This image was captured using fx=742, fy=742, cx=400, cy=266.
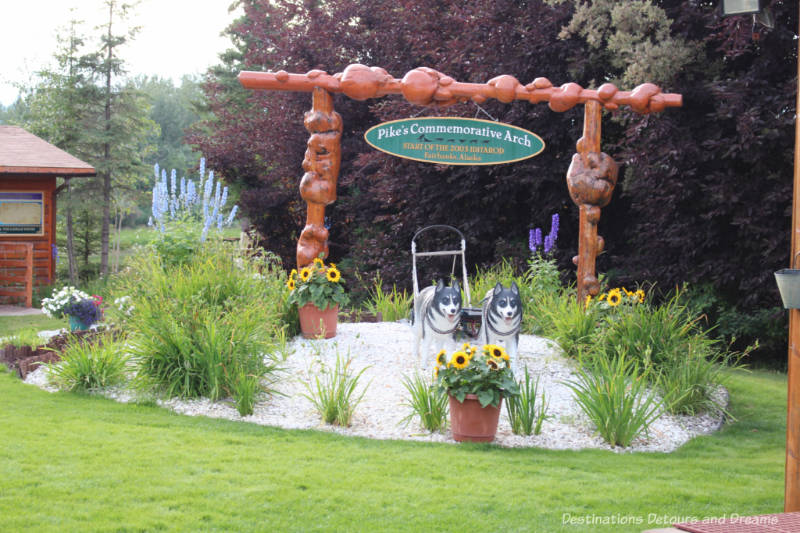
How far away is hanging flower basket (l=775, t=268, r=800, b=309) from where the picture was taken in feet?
11.4

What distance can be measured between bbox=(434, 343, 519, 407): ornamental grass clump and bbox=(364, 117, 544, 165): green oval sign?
11.1ft

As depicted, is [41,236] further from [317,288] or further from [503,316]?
[503,316]

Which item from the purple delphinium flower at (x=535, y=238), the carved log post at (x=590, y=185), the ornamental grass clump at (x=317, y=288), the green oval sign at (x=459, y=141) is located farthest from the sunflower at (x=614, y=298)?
the ornamental grass clump at (x=317, y=288)

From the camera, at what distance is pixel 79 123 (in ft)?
55.9

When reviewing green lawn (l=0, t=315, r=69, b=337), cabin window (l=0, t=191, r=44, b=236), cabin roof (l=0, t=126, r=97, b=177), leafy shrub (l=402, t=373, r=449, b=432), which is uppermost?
cabin roof (l=0, t=126, r=97, b=177)

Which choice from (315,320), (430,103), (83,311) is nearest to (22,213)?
(83,311)

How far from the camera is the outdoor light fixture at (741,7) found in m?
3.91

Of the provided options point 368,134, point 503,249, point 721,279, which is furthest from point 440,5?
point 721,279

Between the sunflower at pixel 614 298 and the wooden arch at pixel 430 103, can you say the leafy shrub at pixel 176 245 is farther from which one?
the sunflower at pixel 614 298

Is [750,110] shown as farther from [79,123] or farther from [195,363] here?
[79,123]

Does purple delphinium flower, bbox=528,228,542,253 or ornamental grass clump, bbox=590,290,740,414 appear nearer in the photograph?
ornamental grass clump, bbox=590,290,740,414

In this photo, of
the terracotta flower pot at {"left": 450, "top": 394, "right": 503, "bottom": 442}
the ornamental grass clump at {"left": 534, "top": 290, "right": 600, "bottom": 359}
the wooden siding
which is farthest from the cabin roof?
the terracotta flower pot at {"left": 450, "top": 394, "right": 503, "bottom": 442}

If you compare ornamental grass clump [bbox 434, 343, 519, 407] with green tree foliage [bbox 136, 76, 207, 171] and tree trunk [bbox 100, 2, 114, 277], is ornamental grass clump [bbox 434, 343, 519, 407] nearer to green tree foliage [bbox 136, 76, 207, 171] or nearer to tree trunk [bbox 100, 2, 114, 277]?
tree trunk [bbox 100, 2, 114, 277]

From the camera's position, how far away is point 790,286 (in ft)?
11.5
